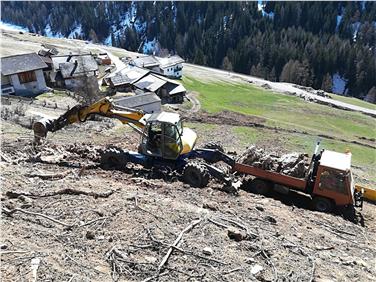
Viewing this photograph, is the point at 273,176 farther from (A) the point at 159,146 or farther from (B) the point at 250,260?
(B) the point at 250,260

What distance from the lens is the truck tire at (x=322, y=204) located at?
15812 mm

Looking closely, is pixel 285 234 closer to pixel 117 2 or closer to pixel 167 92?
pixel 167 92

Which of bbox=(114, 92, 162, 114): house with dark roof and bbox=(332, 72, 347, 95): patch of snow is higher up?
bbox=(114, 92, 162, 114): house with dark roof

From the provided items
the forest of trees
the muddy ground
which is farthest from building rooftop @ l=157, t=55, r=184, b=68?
the muddy ground

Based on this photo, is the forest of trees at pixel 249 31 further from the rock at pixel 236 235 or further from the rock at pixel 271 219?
→ the rock at pixel 236 235

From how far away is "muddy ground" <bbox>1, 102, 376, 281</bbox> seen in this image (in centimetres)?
909

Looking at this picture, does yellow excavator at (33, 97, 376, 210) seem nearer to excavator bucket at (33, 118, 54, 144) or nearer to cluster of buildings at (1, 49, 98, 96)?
excavator bucket at (33, 118, 54, 144)

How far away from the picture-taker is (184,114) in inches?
1832

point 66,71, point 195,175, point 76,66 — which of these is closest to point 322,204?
point 195,175

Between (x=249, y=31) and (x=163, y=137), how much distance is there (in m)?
134

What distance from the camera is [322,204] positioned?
627 inches

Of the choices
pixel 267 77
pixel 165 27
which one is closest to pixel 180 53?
pixel 165 27

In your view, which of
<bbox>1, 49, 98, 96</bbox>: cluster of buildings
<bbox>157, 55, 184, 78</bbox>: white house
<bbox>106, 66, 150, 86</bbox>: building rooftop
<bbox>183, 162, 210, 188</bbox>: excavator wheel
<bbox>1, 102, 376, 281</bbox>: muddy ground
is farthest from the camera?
<bbox>157, 55, 184, 78</bbox>: white house

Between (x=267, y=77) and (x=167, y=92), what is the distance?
57595mm
